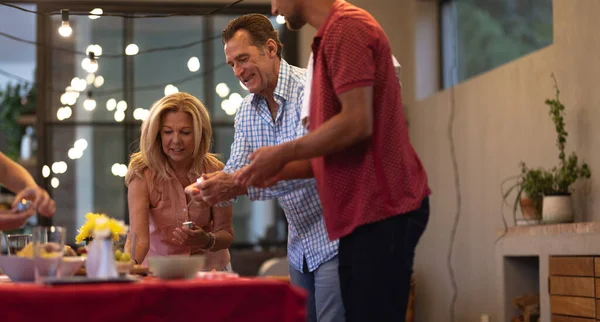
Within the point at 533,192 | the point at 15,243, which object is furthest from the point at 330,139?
the point at 533,192

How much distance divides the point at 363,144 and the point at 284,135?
84cm

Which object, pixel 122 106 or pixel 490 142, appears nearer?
pixel 490 142

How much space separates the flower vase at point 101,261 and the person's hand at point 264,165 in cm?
35

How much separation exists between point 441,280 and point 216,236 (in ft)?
14.7

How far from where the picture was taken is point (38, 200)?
2117 mm

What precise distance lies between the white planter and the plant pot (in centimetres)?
27

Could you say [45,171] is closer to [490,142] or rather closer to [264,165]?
[490,142]

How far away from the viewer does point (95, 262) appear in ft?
6.62

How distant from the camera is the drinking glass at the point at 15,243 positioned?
2285mm

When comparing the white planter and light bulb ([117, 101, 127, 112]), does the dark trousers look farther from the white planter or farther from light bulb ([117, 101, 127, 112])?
light bulb ([117, 101, 127, 112])

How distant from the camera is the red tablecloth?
1708mm

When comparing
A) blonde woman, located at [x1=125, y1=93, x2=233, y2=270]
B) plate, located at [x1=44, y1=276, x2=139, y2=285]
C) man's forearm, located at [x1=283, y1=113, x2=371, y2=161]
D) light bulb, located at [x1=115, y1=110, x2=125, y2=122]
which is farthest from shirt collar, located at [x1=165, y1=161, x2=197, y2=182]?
light bulb, located at [x1=115, y1=110, x2=125, y2=122]

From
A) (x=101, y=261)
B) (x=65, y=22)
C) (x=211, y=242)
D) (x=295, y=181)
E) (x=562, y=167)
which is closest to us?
(x=101, y=261)

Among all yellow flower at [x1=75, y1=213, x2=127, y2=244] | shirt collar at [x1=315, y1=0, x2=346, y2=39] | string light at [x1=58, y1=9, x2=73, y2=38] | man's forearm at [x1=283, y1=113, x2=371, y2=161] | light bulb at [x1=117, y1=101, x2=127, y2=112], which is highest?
string light at [x1=58, y1=9, x2=73, y2=38]
